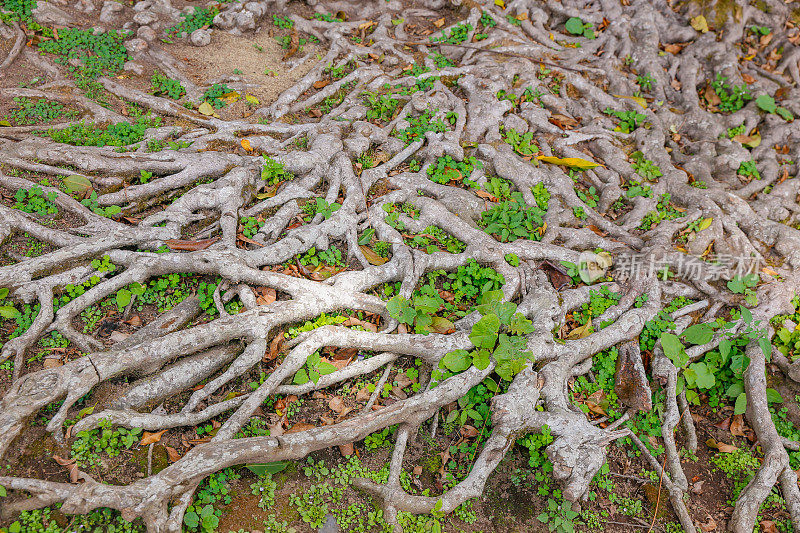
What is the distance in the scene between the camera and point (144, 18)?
6.89 m

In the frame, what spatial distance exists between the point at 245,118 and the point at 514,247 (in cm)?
362

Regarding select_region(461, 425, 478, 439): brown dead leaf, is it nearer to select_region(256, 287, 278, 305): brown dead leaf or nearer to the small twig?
the small twig

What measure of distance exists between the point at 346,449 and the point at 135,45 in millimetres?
6093

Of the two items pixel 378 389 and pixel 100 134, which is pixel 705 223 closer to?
pixel 378 389

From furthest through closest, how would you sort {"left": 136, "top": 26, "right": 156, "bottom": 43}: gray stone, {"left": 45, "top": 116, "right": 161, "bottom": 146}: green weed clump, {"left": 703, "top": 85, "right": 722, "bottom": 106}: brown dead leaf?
{"left": 703, "top": 85, "right": 722, "bottom": 106}: brown dead leaf → {"left": 136, "top": 26, "right": 156, "bottom": 43}: gray stone → {"left": 45, "top": 116, "right": 161, "bottom": 146}: green weed clump

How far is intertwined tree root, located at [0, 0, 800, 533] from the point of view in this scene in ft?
10.9

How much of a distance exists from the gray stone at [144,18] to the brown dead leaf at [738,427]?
8.42 metres

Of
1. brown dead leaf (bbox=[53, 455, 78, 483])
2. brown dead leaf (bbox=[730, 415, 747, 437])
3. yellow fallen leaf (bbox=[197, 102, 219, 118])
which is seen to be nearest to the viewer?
brown dead leaf (bbox=[53, 455, 78, 483])

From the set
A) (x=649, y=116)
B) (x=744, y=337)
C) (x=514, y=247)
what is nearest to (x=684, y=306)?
(x=744, y=337)

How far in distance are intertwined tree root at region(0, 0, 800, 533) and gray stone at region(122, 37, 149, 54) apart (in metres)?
0.13

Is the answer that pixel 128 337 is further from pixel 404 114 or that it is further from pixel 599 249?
pixel 599 249

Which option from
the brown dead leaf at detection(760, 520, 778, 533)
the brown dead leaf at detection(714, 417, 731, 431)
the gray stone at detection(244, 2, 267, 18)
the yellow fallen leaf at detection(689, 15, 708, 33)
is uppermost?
the yellow fallen leaf at detection(689, 15, 708, 33)

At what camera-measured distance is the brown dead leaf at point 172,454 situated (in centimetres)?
317

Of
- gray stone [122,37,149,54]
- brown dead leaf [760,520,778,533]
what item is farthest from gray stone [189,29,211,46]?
brown dead leaf [760,520,778,533]
